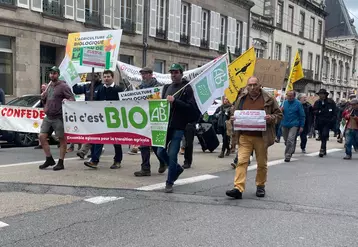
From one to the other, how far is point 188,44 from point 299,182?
21.3 meters

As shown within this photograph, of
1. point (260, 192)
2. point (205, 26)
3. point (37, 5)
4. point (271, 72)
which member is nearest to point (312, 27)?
point (205, 26)

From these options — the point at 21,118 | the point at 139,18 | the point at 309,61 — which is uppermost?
the point at 139,18

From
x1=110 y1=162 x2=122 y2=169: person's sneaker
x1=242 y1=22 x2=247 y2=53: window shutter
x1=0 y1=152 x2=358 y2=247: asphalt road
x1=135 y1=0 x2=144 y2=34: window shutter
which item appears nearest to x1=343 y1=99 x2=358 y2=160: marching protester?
x1=0 y1=152 x2=358 y2=247: asphalt road

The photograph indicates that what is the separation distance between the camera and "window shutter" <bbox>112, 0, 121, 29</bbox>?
22381 mm

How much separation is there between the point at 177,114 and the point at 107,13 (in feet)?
56.9

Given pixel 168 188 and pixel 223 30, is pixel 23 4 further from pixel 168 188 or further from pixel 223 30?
pixel 223 30

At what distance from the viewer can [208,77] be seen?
672 cm

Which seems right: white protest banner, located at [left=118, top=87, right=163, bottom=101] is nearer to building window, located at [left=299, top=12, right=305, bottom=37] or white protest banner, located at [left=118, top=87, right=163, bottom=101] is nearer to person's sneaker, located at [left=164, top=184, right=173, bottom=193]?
person's sneaker, located at [left=164, top=184, right=173, bottom=193]

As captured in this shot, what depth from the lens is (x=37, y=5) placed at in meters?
18.3

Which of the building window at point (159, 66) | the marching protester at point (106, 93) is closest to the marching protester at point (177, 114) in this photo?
the marching protester at point (106, 93)

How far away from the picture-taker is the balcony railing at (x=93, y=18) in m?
21.2

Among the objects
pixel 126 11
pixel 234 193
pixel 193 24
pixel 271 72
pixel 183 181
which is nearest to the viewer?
pixel 234 193

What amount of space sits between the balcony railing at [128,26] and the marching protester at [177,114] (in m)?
17.8

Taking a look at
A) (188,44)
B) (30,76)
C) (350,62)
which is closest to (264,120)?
(30,76)
